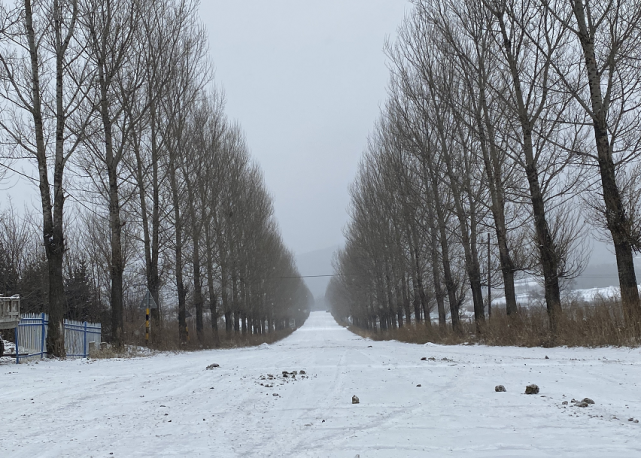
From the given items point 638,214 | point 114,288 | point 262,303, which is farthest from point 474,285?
point 262,303

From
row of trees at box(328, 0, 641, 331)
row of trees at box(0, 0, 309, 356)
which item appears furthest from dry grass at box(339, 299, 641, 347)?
row of trees at box(0, 0, 309, 356)

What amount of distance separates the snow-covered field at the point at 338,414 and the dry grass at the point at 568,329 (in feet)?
5.42

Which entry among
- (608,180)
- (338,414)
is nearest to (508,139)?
(608,180)

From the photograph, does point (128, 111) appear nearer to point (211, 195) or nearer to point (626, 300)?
point (211, 195)

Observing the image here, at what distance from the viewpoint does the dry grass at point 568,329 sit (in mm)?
8685

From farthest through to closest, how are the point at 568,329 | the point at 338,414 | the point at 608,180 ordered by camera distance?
the point at 568,329 → the point at 608,180 → the point at 338,414

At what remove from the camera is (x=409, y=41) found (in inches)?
685

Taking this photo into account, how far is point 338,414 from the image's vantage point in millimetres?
4320

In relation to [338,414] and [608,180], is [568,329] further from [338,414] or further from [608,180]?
[338,414]

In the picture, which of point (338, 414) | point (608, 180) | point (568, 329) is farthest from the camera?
point (568, 329)

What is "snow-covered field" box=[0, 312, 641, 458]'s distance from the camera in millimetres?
3279

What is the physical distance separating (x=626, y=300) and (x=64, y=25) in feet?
50.1

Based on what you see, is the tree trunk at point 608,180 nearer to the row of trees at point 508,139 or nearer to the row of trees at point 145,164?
the row of trees at point 508,139

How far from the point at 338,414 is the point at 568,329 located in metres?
7.79
